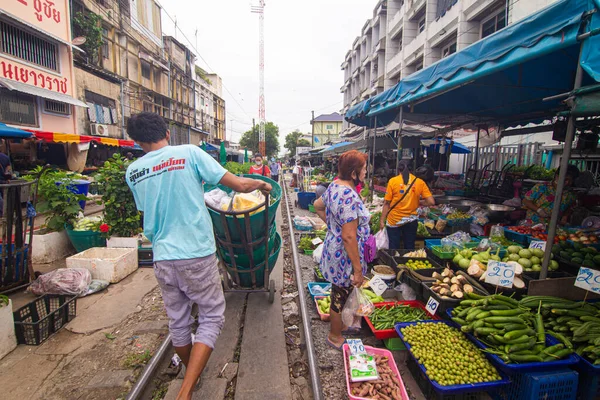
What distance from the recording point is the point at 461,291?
3414 millimetres

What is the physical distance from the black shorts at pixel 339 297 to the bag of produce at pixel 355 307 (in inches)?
1.5

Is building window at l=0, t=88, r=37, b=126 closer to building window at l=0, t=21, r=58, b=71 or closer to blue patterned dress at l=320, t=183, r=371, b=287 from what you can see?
building window at l=0, t=21, r=58, b=71

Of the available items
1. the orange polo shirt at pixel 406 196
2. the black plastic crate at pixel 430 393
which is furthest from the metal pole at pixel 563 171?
the orange polo shirt at pixel 406 196

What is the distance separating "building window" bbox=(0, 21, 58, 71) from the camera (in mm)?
11555

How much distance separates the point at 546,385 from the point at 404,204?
10.1 ft

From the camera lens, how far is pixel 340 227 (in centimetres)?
309

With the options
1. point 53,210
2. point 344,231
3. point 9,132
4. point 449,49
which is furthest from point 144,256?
point 449,49

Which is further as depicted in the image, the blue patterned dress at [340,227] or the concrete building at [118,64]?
the concrete building at [118,64]

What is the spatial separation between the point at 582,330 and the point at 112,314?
5186 millimetres

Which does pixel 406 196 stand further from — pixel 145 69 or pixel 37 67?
pixel 145 69

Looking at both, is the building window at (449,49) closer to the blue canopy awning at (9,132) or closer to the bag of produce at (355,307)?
the bag of produce at (355,307)

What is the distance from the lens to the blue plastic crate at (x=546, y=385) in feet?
7.85

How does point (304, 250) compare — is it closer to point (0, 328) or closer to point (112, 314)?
point (112, 314)

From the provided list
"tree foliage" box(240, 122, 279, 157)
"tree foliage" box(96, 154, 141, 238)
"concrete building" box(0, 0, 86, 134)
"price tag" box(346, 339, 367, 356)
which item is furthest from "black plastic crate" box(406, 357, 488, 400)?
"tree foliage" box(240, 122, 279, 157)
